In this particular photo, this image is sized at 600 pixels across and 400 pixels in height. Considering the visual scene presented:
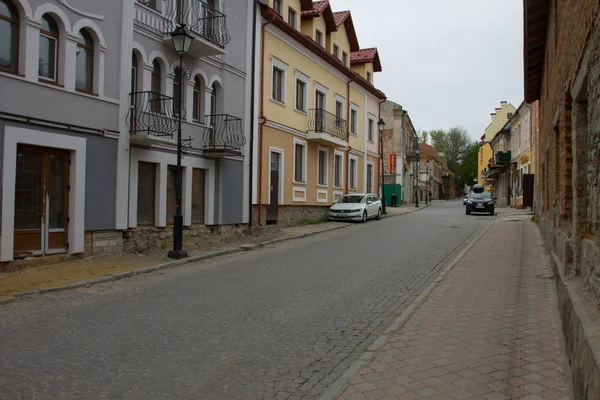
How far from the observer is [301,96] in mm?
22984

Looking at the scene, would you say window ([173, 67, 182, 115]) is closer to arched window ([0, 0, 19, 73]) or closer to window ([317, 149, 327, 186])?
arched window ([0, 0, 19, 73])

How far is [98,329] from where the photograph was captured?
6305mm

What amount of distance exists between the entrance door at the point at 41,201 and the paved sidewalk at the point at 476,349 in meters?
7.93

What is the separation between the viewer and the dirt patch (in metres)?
8.92

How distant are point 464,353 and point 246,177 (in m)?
13.5

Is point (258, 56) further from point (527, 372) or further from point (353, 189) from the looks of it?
point (527, 372)

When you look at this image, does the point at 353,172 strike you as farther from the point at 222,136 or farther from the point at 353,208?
the point at 222,136

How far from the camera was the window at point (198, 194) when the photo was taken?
625 inches

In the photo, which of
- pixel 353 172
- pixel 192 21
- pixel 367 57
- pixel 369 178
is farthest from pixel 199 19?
pixel 369 178

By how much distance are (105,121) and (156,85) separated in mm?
2536

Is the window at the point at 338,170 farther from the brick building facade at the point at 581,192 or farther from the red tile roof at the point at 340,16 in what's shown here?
the brick building facade at the point at 581,192

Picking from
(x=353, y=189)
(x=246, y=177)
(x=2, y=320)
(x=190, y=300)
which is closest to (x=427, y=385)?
(x=190, y=300)

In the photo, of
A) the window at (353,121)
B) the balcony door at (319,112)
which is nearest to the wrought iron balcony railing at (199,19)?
the balcony door at (319,112)

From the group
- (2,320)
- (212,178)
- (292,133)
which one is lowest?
(2,320)
